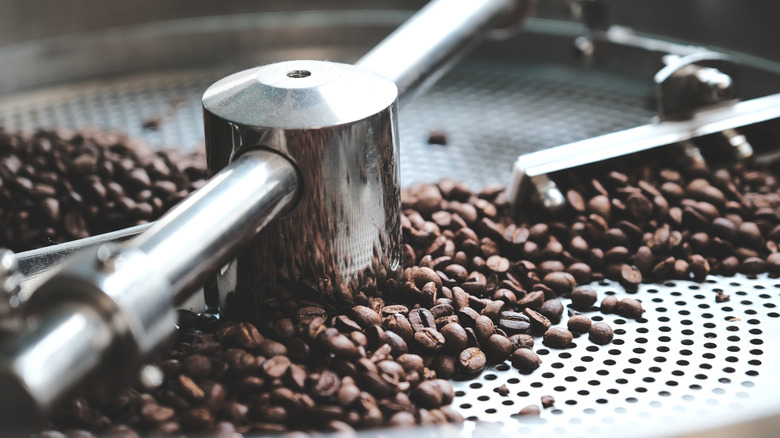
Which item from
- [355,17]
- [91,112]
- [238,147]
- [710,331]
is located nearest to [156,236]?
[238,147]

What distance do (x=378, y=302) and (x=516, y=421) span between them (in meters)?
0.15

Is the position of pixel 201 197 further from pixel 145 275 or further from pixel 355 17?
pixel 355 17

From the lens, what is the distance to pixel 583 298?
699 mm

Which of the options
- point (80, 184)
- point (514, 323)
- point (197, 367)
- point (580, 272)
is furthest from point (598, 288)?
point (80, 184)

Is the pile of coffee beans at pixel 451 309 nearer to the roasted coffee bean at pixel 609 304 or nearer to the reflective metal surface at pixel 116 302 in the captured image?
the roasted coffee bean at pixel 609 304

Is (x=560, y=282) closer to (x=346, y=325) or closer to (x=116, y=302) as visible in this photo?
(x=346, y=325)

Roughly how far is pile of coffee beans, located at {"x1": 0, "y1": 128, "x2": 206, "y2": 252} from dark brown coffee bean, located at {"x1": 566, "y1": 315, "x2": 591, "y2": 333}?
0.41 m

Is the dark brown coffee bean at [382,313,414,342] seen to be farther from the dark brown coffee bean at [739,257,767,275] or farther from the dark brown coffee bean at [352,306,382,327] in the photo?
the dark brown coffee bean at [739,257,767,275]

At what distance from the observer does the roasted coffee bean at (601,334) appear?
653mm

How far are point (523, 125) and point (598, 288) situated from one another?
1.23ft

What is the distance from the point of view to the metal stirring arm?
0.39 meters

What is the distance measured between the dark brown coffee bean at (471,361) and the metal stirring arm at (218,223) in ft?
0.32

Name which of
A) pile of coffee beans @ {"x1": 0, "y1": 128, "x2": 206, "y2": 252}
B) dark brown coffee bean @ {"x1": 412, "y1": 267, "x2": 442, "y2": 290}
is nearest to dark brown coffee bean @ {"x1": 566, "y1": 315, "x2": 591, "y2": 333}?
dark brown coffee bean @ {"x1": 412, "y1": 267, "x2": 442, "y2": 290}

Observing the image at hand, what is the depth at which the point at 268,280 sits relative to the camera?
0.62 meters
